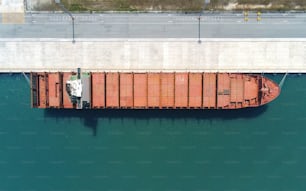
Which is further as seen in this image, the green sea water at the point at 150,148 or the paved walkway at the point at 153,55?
the green sea water at the point at 150,148

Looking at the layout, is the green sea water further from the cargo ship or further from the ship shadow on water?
the cargo ship

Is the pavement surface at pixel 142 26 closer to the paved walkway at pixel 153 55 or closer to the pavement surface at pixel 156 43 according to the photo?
the pavement surface at pixel 156 43

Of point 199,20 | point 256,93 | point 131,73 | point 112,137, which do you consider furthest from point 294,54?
point 112,137

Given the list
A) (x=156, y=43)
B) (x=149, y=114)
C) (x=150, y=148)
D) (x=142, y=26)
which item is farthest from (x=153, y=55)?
(x=150, y=148)

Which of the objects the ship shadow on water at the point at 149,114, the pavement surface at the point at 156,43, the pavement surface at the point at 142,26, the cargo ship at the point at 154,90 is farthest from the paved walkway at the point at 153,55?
the ship shadow on water at the point at 149,114

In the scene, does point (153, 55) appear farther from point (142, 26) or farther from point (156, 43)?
point (142, 26)

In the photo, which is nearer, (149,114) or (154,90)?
(154,90)
